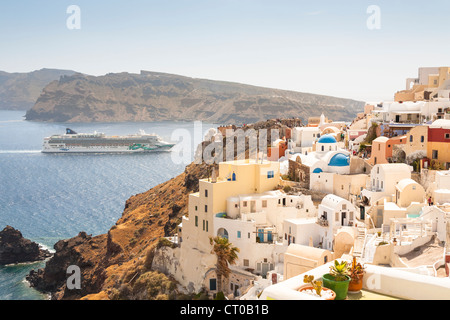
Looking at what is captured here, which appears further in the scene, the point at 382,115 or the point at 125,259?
the point at 125,259

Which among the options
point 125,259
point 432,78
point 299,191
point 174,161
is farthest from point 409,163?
point 174,161

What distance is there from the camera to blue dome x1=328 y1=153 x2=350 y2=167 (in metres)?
29.9

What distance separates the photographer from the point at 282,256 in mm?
24141

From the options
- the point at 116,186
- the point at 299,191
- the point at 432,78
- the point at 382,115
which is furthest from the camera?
the point at 116,186

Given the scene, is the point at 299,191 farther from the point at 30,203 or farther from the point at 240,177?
the point at 30,203

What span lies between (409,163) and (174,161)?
89.5 m

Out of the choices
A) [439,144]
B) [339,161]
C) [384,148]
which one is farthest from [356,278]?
[384,148]

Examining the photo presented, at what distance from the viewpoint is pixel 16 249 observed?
4972cm

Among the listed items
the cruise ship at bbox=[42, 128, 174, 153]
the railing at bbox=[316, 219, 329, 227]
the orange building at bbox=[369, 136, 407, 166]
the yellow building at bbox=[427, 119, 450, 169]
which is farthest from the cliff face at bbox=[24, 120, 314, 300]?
the cruise ship at bbox=[42, 128, 174, 153]

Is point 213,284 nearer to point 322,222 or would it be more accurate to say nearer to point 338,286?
point 322,222

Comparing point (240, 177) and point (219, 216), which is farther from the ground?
point (240, 177)

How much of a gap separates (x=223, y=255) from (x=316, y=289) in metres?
16.8

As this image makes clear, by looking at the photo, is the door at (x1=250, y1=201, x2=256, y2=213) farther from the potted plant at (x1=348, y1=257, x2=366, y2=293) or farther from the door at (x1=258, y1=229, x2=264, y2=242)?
the potted plant at (x1=348, y1=257, x2=366, y2=293)

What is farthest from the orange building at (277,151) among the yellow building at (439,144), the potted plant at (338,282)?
the potted plant at (338,282)
